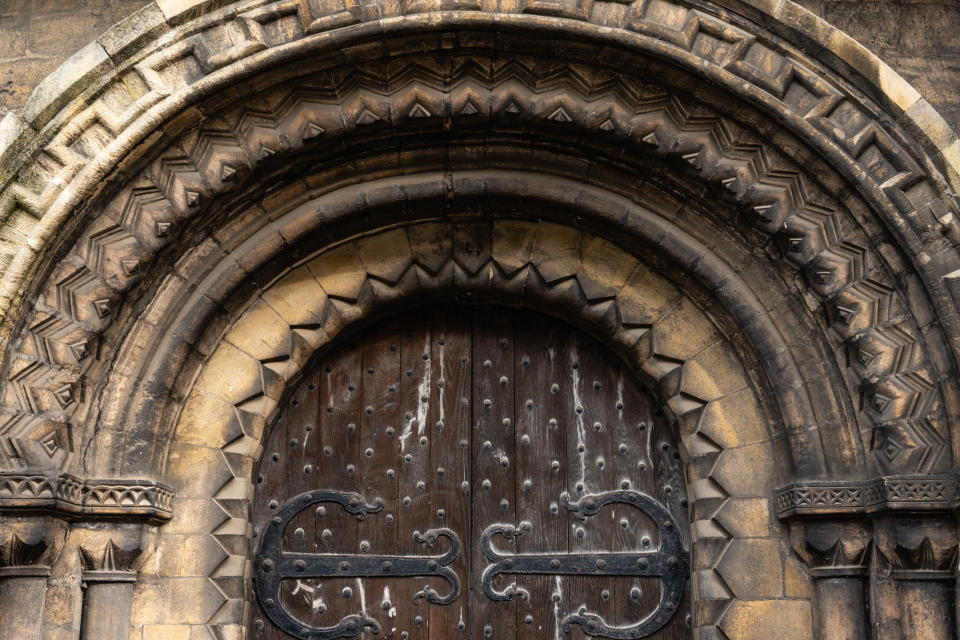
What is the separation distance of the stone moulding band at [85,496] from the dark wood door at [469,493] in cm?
57

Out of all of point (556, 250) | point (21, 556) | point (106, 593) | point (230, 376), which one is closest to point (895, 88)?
point (556, 250)

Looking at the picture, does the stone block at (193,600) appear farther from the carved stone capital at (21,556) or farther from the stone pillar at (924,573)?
the stone pillar at (924,573)

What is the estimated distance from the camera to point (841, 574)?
4113 mm

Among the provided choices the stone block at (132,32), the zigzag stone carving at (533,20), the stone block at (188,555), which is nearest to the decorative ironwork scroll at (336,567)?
the stone block at (188,555)

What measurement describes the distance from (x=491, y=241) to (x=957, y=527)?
2233mm

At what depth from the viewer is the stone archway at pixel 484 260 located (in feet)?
13.2

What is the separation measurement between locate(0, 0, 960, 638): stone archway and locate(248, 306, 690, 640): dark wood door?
8.1 inches

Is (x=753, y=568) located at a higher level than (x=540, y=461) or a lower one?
lower

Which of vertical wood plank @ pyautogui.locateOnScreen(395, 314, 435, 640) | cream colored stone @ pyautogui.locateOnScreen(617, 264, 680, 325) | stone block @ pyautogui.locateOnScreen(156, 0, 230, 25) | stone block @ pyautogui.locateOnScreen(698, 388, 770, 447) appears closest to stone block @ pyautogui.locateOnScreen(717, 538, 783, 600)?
stone block @ pyautogui.locateOnScreen(698, 388, 770, 447)

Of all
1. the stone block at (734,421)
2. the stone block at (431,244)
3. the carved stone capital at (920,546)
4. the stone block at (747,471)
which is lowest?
the carved stone capital at (920,546)

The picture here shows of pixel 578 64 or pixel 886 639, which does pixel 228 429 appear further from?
pixel 886 639

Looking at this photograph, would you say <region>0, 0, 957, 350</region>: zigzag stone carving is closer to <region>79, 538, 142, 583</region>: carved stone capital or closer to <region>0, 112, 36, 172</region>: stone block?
<region>0, 112, 36, 172</region>: stone block

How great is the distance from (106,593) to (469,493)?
5.10 feet

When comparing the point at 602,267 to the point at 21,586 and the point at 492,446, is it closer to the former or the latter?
→ the point at 492,446
